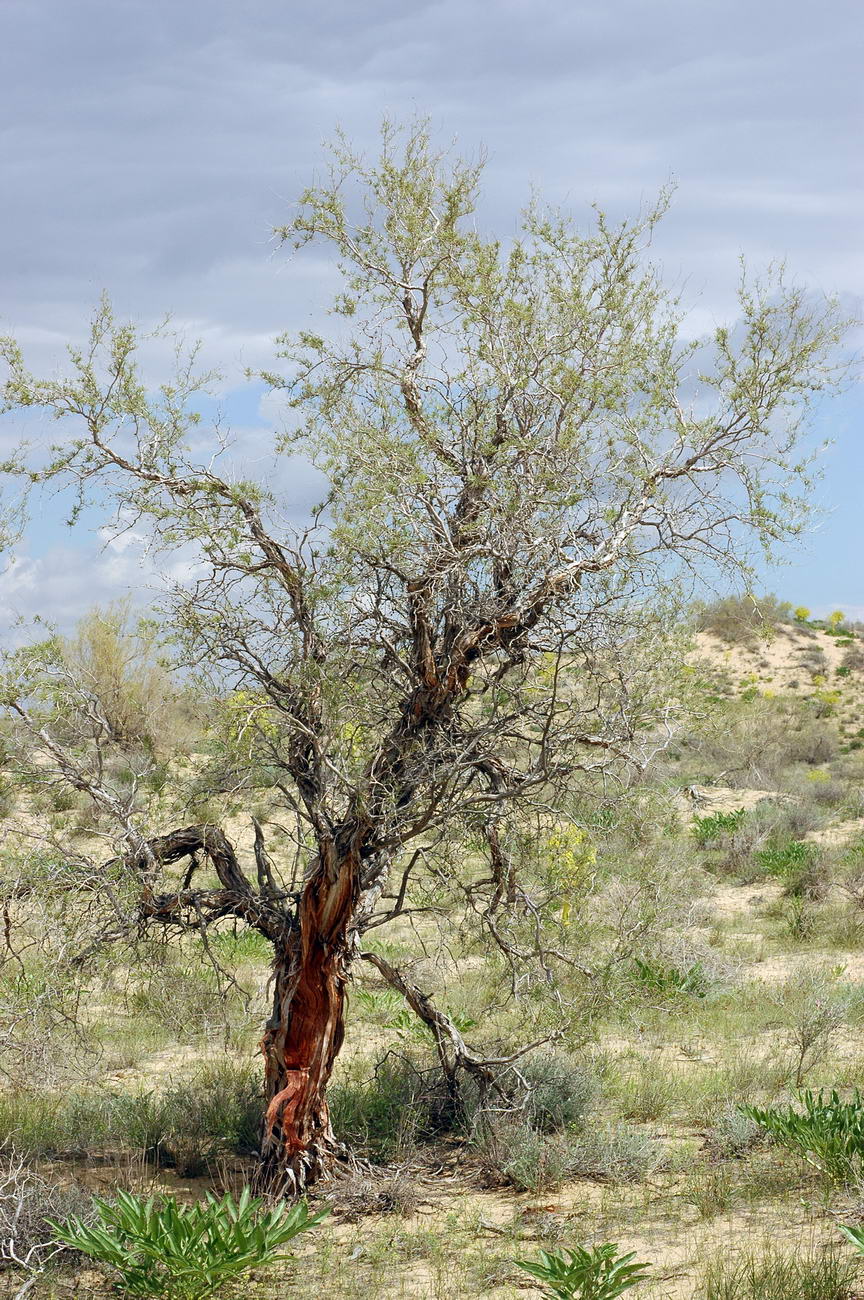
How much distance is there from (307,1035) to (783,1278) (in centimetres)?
276

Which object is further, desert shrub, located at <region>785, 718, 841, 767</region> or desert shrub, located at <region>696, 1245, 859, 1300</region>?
desert shrub, located at <region>785, 718, 841, 767</region>

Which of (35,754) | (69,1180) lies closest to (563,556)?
(35,754)

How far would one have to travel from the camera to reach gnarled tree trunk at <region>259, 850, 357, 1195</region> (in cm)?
645

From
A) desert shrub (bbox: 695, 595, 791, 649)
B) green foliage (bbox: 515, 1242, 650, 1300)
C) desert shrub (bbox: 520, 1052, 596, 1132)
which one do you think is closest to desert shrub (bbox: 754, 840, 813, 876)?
desert shrub (bbox: 695, 595, 791, 649)

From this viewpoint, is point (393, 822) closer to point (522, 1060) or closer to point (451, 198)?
point (522, 1060)

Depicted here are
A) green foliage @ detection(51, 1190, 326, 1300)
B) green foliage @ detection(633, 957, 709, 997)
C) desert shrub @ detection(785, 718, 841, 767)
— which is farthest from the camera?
desert shrub @ detection(785, 718, 841, 767)

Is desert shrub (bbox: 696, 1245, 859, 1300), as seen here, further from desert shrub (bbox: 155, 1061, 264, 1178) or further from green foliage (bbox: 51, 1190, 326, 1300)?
desert shrub (bbox: 155, 1061, 264, 1178)

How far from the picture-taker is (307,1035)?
655cm

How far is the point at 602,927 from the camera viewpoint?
7367 mm

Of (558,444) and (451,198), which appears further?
(451,198)

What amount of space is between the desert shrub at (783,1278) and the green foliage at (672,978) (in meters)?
3.14

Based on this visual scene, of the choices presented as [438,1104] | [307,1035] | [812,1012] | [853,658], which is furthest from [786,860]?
[853,658]

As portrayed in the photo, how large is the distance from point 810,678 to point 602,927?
31.9 metres

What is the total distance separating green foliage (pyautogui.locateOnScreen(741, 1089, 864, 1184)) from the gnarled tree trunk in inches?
94.5
